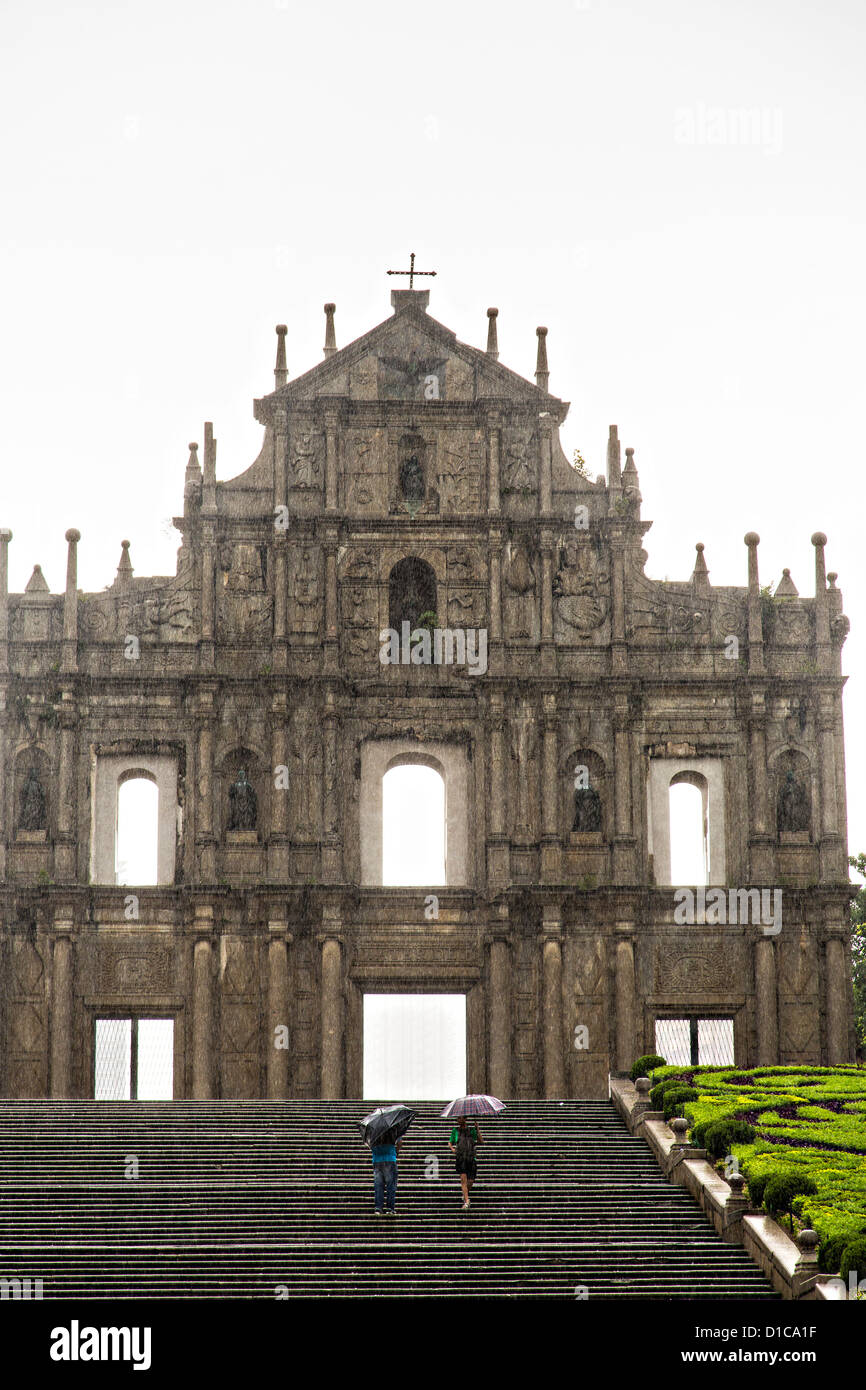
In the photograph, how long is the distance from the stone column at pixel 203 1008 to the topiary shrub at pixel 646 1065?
30.1ft

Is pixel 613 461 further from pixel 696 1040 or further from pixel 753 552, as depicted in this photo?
pixel 696 1040

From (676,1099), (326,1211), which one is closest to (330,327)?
(676,1099)

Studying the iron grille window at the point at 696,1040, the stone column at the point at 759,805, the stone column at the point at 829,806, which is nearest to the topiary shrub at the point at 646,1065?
the iron grille window at the point at 696,1040

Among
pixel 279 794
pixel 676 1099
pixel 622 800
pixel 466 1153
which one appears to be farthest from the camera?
pixel 622 800

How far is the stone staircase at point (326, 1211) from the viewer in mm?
→ 24984

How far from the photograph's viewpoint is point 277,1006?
41.2 m

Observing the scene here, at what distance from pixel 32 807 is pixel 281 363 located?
11380 mm

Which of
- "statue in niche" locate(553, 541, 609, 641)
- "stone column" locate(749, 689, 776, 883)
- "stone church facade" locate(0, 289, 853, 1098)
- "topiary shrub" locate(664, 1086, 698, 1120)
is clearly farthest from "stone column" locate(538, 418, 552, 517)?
"topiary shrub" locate(664, 1086, 698, 1120)

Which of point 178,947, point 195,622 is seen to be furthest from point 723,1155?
point 195,622

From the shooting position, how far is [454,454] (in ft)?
146

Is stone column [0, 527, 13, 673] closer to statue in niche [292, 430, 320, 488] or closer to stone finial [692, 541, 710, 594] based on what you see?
statue in niche [292, 430, 320, 488]

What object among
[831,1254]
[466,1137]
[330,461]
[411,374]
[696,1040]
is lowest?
[831,1254]

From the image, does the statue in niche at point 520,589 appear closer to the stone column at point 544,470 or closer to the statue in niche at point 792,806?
the stone column at point 544,470
